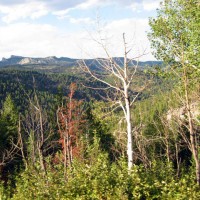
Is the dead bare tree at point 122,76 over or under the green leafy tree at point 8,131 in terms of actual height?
over

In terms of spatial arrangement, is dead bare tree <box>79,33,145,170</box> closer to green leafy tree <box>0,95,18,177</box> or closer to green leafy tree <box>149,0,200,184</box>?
green leafy tree <box>149,0,200,184</box>

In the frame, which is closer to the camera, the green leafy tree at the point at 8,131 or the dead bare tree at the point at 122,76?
the dead bare tree at the point at 122,76

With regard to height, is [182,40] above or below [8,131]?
above

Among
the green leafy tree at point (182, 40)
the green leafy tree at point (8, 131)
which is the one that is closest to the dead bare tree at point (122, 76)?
the green leafy tree at point (182, 40)

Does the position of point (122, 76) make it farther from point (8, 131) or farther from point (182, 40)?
point (8, 131)

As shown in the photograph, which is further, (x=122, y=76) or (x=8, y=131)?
(x=8, y=131)

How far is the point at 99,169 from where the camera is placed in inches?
429

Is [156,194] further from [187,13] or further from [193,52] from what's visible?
[187,13]

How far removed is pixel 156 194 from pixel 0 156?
39265 mm

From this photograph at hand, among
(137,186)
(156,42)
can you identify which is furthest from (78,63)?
(137,186)

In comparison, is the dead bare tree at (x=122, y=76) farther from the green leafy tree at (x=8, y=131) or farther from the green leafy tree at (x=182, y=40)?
the green leafy tree at (x=8, y=131)

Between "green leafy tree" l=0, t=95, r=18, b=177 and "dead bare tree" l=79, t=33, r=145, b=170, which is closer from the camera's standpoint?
"dead bare tree" l=79, t=33, r=145, b=170

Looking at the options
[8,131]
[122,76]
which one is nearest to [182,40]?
[122,76]

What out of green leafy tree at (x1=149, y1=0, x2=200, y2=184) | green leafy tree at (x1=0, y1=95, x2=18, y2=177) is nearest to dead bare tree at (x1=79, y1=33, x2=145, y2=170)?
green leafy tree at (x1=149, y1=0, x2=200, y2=184)
